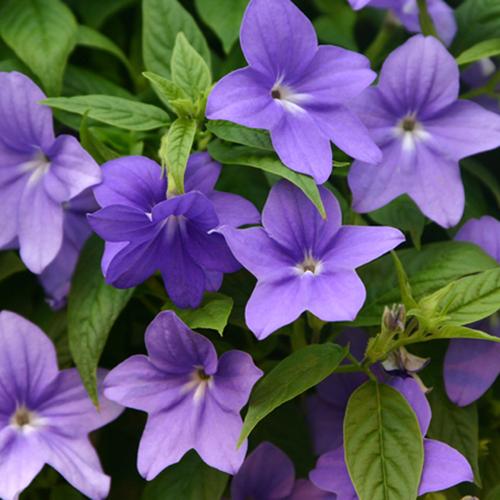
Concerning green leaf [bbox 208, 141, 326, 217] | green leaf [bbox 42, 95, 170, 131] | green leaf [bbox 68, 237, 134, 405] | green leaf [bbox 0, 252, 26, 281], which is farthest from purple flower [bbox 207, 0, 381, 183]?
green leaf [bbox 0, 252, 26, 281]

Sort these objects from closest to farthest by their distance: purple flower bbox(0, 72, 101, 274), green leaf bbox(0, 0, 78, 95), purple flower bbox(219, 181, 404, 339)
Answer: purple flower bbox(219, 181, 404, 339), purple flower bbox(0, 72, 101, 274), green leaf bbox(0, 0, 78, 95)

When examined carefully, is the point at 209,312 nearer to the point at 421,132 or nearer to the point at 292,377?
the point at 292,377

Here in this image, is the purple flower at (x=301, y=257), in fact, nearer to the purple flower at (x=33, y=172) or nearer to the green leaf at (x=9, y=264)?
the purple flower at (x=33, y=172)

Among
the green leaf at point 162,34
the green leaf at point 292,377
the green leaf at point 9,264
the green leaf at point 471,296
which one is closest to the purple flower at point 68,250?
the green leaf at point 9,264

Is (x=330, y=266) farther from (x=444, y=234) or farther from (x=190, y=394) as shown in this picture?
(x=444, y=234)

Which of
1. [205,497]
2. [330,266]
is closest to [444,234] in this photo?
[330,266]

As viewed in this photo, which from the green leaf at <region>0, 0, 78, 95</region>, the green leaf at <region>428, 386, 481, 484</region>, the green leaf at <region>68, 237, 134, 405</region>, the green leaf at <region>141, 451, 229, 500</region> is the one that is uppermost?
the green leaf at <region>0, 0, 78, 95</region>

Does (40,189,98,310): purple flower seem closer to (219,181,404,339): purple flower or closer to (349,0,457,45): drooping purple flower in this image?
(219,181,404,339): purple flower
